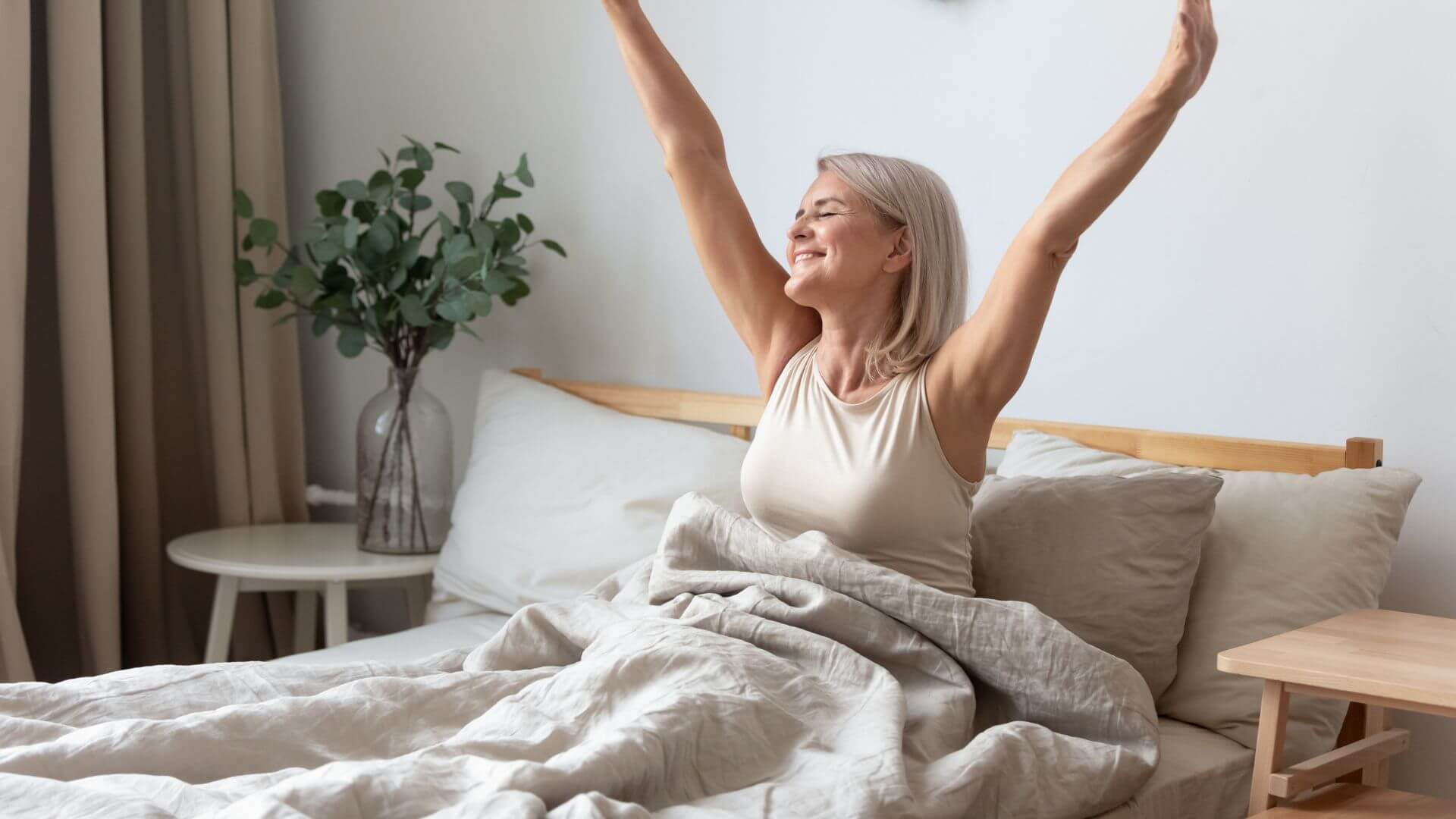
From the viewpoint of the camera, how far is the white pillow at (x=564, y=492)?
2.04 metres

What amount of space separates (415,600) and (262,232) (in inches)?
29.5

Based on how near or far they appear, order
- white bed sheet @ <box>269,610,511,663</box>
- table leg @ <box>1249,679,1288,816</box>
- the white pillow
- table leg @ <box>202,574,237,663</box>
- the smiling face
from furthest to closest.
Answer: table leg @ <box>202,574,237,663</box> → the white pillow → white bed sheet @ <box>269,610,511,663</box> → the smiling face → table leg @ <box>1249,679,1288,816</box>

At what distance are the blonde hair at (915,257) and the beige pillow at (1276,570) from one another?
333 millimetres

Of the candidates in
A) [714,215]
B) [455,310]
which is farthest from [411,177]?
[714,215]

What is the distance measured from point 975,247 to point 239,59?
1615mm

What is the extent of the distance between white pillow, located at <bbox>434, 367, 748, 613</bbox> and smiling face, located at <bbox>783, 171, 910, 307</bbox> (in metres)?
0.50

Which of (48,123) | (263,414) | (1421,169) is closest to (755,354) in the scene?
(1421,169)

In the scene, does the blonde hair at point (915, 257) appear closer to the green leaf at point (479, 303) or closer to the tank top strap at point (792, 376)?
the tank top strap at point (792, 376)

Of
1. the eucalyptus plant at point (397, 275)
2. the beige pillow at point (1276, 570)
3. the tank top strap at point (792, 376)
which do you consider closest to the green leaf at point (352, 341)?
the eucalyptus plant at point (397, 275)

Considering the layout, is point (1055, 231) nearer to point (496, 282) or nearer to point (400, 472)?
point (496, 282)

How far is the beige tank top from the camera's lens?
4.80 ft

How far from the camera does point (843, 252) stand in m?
1.54

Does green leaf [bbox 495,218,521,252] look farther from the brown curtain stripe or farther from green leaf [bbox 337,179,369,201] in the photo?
the brown curtain stripe

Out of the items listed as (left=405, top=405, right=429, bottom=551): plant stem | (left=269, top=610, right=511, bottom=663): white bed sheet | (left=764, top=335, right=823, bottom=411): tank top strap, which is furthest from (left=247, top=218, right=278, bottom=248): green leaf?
(left=764, top=335, right=823, bottom=411): tank top strap
